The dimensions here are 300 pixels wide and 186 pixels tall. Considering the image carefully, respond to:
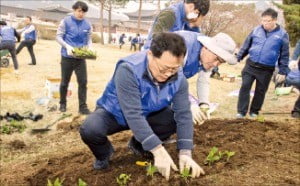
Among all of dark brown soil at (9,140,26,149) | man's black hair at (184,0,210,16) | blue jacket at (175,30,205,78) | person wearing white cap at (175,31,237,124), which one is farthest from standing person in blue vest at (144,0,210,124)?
dark brown soil at (9,140,26,149)

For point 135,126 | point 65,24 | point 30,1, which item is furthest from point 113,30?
point 135,126

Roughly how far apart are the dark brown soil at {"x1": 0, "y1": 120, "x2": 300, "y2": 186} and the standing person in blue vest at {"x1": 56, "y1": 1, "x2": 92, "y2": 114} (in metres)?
2.28

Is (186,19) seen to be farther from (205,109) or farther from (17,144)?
(17,144)

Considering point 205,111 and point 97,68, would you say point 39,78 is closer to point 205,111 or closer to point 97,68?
point 97,68

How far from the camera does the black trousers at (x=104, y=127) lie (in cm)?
288

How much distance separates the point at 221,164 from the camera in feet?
10.3

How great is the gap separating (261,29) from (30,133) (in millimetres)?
3793

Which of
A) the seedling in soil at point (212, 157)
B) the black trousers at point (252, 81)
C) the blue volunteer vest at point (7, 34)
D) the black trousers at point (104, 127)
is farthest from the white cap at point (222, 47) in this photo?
the blue volunteer vest at point (7, 34)

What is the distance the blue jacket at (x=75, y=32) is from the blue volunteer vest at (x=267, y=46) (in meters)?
2.77

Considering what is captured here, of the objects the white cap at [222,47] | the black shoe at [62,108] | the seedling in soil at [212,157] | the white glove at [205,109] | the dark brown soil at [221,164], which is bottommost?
the black shoe at [62,108]

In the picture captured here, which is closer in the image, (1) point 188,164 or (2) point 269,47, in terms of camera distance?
(1) point 188,164

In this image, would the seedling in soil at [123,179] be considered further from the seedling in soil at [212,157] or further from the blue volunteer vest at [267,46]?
the blue volunteer vest at [267,46]

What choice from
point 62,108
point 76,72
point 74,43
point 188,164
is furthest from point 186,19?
point 62,108

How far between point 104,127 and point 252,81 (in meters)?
3.95
